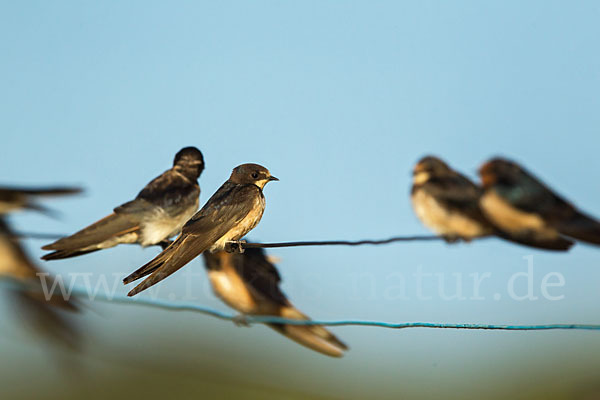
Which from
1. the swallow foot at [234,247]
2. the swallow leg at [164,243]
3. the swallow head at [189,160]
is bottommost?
the swallow foot at [234,247]

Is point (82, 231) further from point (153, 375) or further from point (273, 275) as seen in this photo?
point (153, 375)

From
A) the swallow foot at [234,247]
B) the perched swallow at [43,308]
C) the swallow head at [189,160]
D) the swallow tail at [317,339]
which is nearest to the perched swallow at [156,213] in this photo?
the swallow head at [189,160]

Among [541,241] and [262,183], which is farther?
[262,183]

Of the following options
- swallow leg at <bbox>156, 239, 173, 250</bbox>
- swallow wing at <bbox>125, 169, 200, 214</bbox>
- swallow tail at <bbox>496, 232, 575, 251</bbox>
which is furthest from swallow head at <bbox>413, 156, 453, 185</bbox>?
swallow leg at <bbox>156, 239, 173, 250</bbox>

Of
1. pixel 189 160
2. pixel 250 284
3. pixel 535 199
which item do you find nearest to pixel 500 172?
pixel 535 199

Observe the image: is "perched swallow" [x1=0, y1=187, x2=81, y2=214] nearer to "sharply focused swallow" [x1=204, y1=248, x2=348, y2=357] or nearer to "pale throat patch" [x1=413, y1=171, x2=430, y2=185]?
"sharply focused swallow" [x1=204, y1=248, x2=348, y2=357]

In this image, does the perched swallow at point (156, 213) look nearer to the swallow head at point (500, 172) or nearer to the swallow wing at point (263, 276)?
the swallow wing at point (263, 276)

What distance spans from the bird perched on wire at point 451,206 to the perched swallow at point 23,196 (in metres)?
2.82

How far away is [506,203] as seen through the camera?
342cm

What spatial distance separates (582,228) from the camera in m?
3.18

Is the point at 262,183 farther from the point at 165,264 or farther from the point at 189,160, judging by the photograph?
the point at 165,264

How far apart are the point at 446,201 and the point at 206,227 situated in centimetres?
169

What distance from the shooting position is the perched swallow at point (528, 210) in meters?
3.23

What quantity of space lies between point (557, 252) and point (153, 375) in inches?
1151
